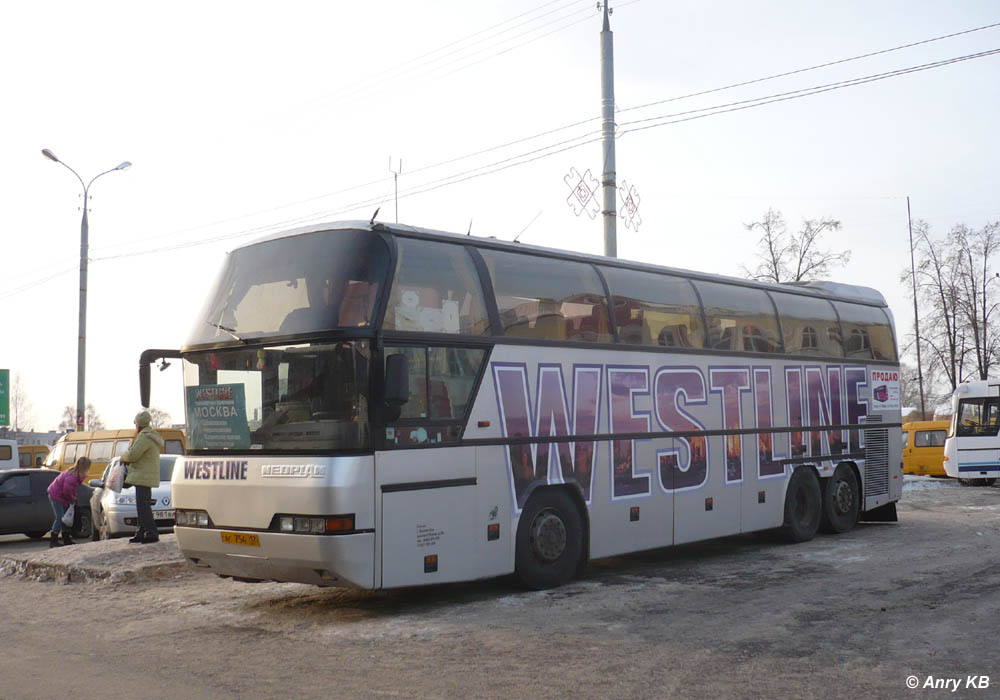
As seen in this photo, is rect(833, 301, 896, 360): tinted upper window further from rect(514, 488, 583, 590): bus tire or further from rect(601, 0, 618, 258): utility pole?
rect(514, 488, 583, 590): bus tire

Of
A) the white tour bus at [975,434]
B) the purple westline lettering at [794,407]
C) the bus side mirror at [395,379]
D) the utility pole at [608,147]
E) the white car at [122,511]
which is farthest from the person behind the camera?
the white tour bus at [975,434]

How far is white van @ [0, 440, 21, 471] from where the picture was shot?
30.2 meters

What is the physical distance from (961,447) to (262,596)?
2418 centimetres

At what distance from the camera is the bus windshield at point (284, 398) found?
8.50 meters

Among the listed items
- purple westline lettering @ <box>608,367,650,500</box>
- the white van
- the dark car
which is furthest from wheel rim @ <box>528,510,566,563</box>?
the white van

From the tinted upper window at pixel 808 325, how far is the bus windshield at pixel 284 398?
772cm

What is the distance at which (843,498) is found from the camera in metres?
15.3

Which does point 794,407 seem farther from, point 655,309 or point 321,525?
point 321,525

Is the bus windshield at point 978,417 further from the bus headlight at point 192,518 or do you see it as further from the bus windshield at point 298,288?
the bus headlight at point 192,518

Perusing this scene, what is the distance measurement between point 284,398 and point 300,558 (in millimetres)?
1416

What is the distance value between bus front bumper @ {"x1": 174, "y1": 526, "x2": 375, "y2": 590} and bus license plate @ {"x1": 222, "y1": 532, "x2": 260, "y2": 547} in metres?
0.01

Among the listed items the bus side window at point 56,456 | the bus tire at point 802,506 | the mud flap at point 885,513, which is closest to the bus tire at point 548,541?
the bus tire at point 802,506

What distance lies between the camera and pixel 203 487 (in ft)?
30.4

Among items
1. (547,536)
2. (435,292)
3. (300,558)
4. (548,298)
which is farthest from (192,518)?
(548,298)
